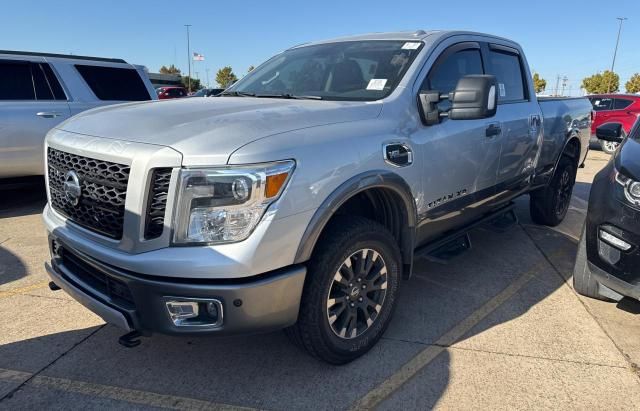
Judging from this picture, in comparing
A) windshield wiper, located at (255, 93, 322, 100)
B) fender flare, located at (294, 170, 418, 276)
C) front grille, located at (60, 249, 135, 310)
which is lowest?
front grille, located at (60, 249, 135, 310)

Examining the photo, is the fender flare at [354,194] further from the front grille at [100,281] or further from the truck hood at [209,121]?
the front grille at [100,281]

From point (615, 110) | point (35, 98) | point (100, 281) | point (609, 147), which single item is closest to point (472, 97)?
point (100, 281)

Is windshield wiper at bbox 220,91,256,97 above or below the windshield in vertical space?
below

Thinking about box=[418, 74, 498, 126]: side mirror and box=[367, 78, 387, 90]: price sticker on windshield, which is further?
box=[367, 78, 387, 90]: price sticker on windshield

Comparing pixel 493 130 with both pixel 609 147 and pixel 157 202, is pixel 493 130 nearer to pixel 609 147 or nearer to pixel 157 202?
pixel 157 202

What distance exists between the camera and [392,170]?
9.09 feet

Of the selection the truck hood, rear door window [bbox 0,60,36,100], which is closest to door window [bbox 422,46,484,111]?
the truck hood

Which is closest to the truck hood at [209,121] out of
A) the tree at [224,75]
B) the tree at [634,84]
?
the tree at [634,84]

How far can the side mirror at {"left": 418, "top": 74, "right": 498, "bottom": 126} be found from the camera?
294cm

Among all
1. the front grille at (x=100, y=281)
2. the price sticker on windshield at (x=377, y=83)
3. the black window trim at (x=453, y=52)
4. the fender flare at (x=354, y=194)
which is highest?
the black window trim at (x=453, y=52)

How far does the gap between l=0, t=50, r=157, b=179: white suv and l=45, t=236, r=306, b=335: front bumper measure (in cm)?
430

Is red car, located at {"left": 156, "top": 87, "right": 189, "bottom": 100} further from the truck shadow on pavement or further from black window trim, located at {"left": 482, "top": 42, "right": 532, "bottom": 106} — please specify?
the truck shadow on pavement

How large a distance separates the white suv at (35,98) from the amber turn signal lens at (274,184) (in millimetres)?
5013

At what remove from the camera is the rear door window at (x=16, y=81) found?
581cm
